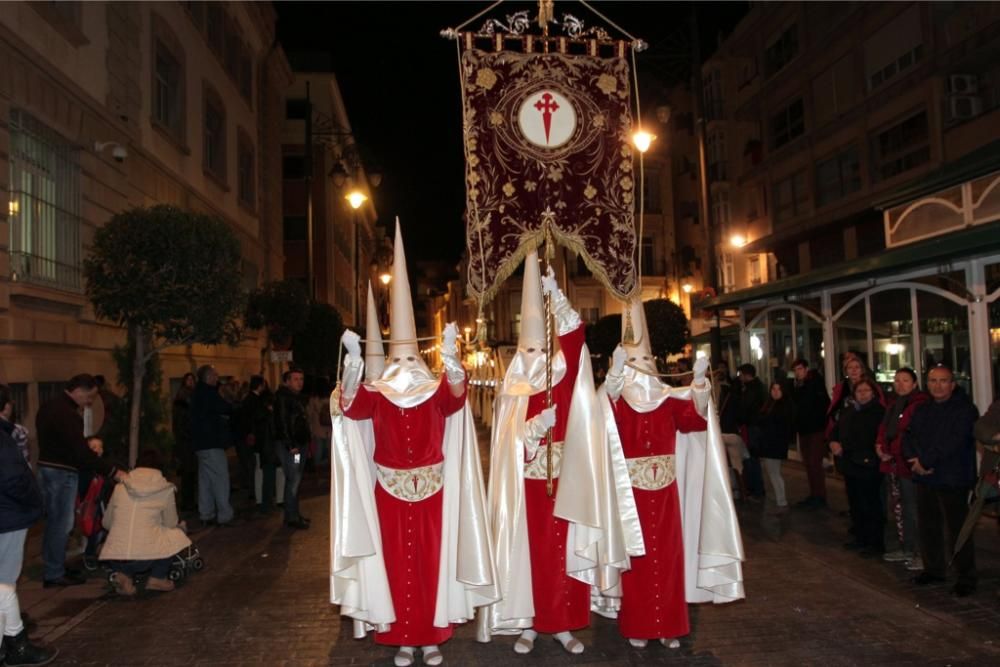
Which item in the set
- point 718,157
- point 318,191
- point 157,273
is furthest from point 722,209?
point 157,273

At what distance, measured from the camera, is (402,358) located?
5688mm

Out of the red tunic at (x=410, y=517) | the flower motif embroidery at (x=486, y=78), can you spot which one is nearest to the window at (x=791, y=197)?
the flower motif embroidery at (x=486, y=78)

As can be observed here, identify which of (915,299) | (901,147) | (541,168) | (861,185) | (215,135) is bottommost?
(915,299)

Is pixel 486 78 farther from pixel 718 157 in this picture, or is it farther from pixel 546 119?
pixel 718 157

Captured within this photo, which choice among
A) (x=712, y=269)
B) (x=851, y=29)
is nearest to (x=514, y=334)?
(x=851, y=29)

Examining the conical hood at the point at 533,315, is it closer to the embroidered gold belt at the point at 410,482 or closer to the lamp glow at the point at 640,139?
the embroidered gold belt at the point at 410,482

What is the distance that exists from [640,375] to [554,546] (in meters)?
1.31

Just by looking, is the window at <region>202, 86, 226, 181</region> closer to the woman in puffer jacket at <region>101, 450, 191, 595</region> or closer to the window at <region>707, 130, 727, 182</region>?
the woman in puffer jacket at <region>101, 450, 191, 595</region>

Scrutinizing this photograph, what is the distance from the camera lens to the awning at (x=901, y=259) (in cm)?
847

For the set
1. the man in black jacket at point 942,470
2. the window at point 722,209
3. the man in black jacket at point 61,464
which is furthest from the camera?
the window at point 722,209

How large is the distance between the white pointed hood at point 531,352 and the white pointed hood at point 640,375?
20.0 inches

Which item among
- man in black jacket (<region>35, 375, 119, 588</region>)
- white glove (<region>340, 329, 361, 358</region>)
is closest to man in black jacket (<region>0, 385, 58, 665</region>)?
man in black jacket (<region>35, 375, 119, 588</region>)

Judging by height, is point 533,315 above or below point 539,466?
above

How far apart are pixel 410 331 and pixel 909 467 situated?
451cm
